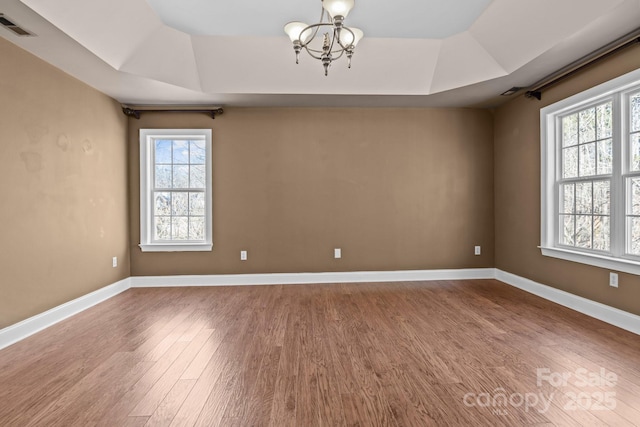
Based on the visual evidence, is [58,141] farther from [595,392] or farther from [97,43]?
[595,392]

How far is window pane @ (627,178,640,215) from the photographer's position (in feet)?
9.12

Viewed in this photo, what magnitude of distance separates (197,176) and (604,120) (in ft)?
15.7

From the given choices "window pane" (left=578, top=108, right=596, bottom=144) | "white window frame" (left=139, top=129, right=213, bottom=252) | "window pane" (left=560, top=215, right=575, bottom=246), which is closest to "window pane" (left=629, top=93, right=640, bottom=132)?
"window pane" (left=578, top=108, right=596, bottom=144)

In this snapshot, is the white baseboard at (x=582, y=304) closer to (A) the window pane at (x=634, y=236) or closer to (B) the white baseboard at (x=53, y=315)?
(A) the window pane at (x=634, y=236)

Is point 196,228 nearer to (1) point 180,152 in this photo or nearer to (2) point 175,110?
(1) point 180,152

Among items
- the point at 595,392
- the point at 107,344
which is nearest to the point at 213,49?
the point at 107,344

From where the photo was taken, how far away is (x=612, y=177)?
296 centimetres

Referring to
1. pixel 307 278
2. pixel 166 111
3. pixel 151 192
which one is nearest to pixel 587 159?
pixel 307 278

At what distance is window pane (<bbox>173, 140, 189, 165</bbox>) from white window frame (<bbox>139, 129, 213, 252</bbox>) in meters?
0.09

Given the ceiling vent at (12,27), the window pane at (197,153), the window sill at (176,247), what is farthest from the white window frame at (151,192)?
the ceiling vent at (12,27)

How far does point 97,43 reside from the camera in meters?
2.79

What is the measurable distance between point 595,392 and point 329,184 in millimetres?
3398

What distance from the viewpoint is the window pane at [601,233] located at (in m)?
3.08

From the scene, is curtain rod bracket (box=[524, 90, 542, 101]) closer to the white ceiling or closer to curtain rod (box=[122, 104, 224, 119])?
the white ceiling
